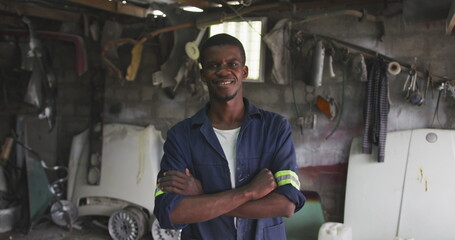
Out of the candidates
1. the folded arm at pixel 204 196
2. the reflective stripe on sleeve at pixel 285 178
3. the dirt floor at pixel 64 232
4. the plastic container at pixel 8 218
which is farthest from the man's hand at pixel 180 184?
the plastic container at pixel 8 218

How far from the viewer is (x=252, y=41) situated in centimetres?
404

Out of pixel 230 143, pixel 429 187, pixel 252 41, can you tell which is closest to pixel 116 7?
pixel 252 41

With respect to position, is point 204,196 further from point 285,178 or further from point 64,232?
point 64,232

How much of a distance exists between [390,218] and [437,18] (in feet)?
5.57

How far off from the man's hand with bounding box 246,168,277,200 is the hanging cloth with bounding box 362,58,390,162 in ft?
6.97

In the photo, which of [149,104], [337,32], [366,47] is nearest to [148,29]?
[149,104]

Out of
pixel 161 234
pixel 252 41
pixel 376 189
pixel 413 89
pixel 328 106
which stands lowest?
pixel 161 234

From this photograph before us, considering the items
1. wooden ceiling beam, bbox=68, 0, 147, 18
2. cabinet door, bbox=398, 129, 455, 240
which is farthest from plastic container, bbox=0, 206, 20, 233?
cabinet door, bbox=398, 129, 455, 240

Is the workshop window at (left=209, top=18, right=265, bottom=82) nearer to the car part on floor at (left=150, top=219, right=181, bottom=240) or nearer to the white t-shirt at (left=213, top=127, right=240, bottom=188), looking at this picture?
the car part on floor at (left=150, top=219, right=181, bottom=240)

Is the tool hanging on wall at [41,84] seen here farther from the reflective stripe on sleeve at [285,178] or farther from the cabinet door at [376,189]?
the reflective stripe on sleeve at [285,178]

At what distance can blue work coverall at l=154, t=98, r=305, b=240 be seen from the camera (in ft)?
5.70

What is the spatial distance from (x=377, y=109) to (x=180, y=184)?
7.81 feet

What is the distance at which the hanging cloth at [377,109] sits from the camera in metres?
3.55

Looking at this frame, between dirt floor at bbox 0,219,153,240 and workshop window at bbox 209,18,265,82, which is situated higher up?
workshop window at bbox 209,18,265,82
